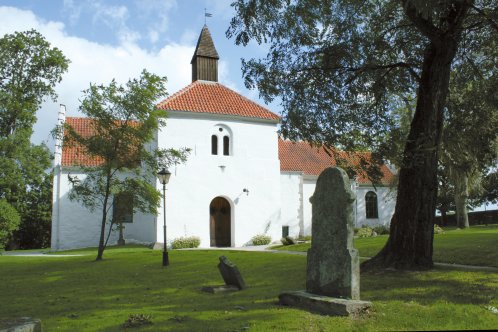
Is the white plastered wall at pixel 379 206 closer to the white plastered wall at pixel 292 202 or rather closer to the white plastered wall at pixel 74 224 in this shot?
the white plastered wall at pixel 292 202

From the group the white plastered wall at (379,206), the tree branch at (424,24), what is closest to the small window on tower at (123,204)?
the tree branch at (424,24)

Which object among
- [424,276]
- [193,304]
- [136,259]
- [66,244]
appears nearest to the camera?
[193,304]

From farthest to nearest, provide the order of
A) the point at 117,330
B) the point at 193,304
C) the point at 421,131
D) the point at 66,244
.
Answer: the point at 66,244 → the point at 421,131 → the point at 193,304 → the point at 117,330

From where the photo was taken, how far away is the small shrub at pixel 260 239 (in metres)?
29.2

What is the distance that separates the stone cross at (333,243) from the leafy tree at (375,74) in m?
3.57

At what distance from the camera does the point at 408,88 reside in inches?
584

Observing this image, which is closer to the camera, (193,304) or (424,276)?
(193,304)

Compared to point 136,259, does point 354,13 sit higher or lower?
higher

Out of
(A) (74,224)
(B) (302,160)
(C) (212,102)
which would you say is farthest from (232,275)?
(B) (302,160)

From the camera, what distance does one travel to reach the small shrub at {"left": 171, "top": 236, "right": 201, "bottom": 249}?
88.6ft

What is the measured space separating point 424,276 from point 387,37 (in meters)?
7.66

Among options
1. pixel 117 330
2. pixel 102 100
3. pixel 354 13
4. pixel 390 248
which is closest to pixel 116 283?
pixel 117 330

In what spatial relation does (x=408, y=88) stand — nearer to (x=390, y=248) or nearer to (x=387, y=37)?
(x=387, y=37)

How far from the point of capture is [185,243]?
27125 millimetres
